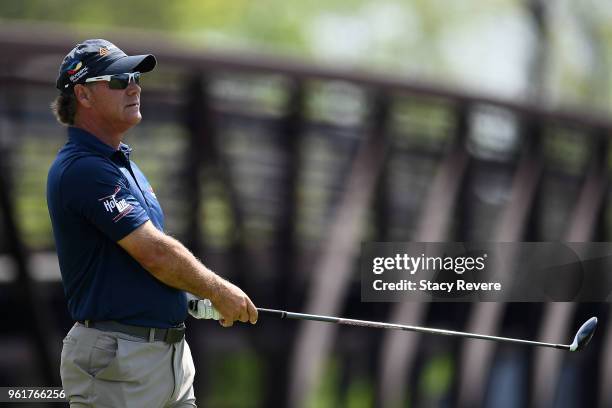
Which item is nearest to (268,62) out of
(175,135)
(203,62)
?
(203,62)

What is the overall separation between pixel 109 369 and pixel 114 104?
0.91 metres

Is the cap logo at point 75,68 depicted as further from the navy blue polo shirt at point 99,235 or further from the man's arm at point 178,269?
the man's arm at point 178,269

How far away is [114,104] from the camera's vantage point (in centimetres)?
424

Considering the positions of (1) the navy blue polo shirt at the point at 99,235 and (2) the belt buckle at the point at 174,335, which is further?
(2) the belt buckle at the point at 174,335

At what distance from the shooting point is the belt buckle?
427 cm

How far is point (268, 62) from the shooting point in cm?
1089

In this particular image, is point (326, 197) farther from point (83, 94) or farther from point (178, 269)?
point (178, 269)

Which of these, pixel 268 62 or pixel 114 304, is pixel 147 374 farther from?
pixel 268 62

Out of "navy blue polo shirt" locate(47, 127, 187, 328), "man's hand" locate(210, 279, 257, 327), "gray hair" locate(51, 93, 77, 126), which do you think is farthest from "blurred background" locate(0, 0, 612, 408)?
"gray hair" locate(51, 93, 77, 126)

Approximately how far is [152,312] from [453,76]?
138 feet

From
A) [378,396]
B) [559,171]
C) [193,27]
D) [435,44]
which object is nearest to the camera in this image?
[378,396]

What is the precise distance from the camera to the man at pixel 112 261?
406 cm

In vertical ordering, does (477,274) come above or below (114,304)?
below

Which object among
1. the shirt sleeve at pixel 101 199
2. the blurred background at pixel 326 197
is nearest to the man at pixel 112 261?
the shirt sleeve at pixel 101 199
